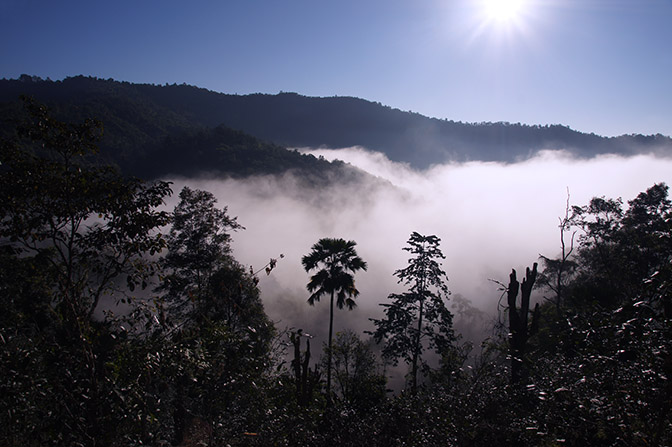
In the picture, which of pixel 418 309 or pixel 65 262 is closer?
pixel 65 262

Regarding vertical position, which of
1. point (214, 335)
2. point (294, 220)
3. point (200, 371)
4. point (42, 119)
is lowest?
point (200, 371)

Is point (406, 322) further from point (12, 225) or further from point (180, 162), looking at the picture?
point (180, 162)

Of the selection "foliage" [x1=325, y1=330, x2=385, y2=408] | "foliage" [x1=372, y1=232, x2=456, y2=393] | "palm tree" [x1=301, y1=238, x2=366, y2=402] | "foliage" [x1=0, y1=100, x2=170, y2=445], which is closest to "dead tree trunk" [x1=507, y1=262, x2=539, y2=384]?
"foliage" [x1=372, y1=232, x2=456, y2=393]

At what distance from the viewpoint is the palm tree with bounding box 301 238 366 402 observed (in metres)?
19.4

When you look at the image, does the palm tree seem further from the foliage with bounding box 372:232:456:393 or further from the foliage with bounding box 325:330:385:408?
the foliage with bounding box 372:232:456:393

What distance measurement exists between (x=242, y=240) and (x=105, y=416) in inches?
5015

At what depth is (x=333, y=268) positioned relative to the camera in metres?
19.7

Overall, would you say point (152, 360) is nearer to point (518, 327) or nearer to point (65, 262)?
point (65, 262)

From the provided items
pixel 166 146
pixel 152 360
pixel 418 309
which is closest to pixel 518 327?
pixel 418 309

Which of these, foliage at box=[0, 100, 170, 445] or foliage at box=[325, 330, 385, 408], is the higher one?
foliage at box=[0, 100, 170, 445]

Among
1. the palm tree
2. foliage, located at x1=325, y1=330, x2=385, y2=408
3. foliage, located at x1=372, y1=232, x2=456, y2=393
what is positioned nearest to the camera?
foliage, located at x1=325, y1=330, x2=385, y2=408

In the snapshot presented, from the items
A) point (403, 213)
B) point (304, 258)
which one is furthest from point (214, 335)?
point (403, 213)

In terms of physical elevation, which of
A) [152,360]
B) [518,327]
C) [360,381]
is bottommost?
[360,381]

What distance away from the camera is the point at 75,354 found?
5.04m
